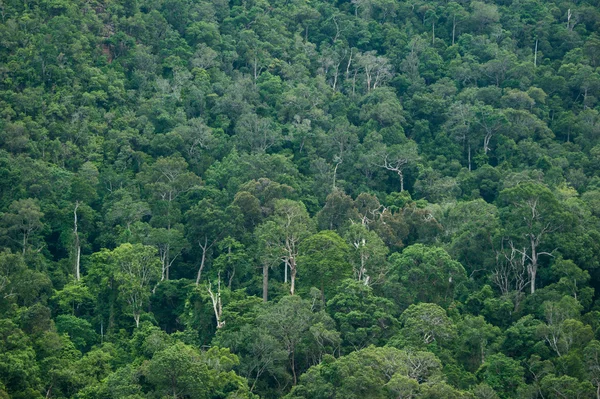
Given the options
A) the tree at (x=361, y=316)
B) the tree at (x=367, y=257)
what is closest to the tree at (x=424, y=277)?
the tree at (x=367, y=257)

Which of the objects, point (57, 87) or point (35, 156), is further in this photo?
point (57, 87)

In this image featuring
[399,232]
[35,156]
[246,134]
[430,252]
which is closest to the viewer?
[430,252]

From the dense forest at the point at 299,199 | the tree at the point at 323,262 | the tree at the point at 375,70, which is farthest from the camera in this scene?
the tree at the point at 375,70

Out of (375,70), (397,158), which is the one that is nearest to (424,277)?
(397,158)

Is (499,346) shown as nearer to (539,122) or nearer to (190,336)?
(190,336)

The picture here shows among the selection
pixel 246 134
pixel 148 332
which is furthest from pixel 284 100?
pixel 148 332

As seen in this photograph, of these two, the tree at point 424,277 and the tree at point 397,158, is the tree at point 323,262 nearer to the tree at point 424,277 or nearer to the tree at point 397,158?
the tree at point 424,277

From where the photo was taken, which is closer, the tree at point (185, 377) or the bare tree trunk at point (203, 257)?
the tree at point (185, 377)

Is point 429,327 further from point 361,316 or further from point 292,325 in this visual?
point 292,325

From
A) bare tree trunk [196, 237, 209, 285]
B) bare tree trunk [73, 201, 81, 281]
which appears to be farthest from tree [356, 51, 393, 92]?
bare tree trunk [73, 201, 81, 281]
